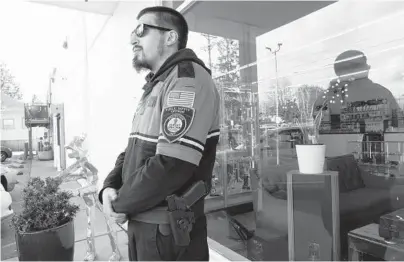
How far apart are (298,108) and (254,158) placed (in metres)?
0.53

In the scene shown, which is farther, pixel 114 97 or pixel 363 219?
pixel 114 97

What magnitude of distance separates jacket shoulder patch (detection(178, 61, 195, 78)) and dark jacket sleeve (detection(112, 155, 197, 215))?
0.29 m

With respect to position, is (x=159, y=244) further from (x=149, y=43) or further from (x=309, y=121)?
(x=309, y=121)

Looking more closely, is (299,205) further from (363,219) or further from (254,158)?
(254,158)

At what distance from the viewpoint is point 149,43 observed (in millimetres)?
1028

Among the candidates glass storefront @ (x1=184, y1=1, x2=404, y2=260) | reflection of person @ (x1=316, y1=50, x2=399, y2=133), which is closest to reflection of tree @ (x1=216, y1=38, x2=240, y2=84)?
glass storefront @ (x1=184, y1=1, x2=404, y2=260)

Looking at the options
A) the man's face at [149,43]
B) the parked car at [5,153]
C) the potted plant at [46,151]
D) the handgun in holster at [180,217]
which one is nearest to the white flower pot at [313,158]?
the handgun in holster at [180,217]

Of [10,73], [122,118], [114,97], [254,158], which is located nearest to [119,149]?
[122,118]

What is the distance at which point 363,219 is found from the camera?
1276mm

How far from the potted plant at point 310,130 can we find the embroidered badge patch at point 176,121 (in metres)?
0.81

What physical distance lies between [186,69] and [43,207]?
4.74ft

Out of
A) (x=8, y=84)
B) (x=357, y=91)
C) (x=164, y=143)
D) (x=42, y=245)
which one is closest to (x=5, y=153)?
(x=8, y=84)

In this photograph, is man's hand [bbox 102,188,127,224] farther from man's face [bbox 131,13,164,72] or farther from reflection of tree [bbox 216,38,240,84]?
reflection of tree [bbox 216,38,240,84]

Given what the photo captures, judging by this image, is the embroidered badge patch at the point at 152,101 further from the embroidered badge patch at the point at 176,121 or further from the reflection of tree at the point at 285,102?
the reflection of tree at the point at 285,102
